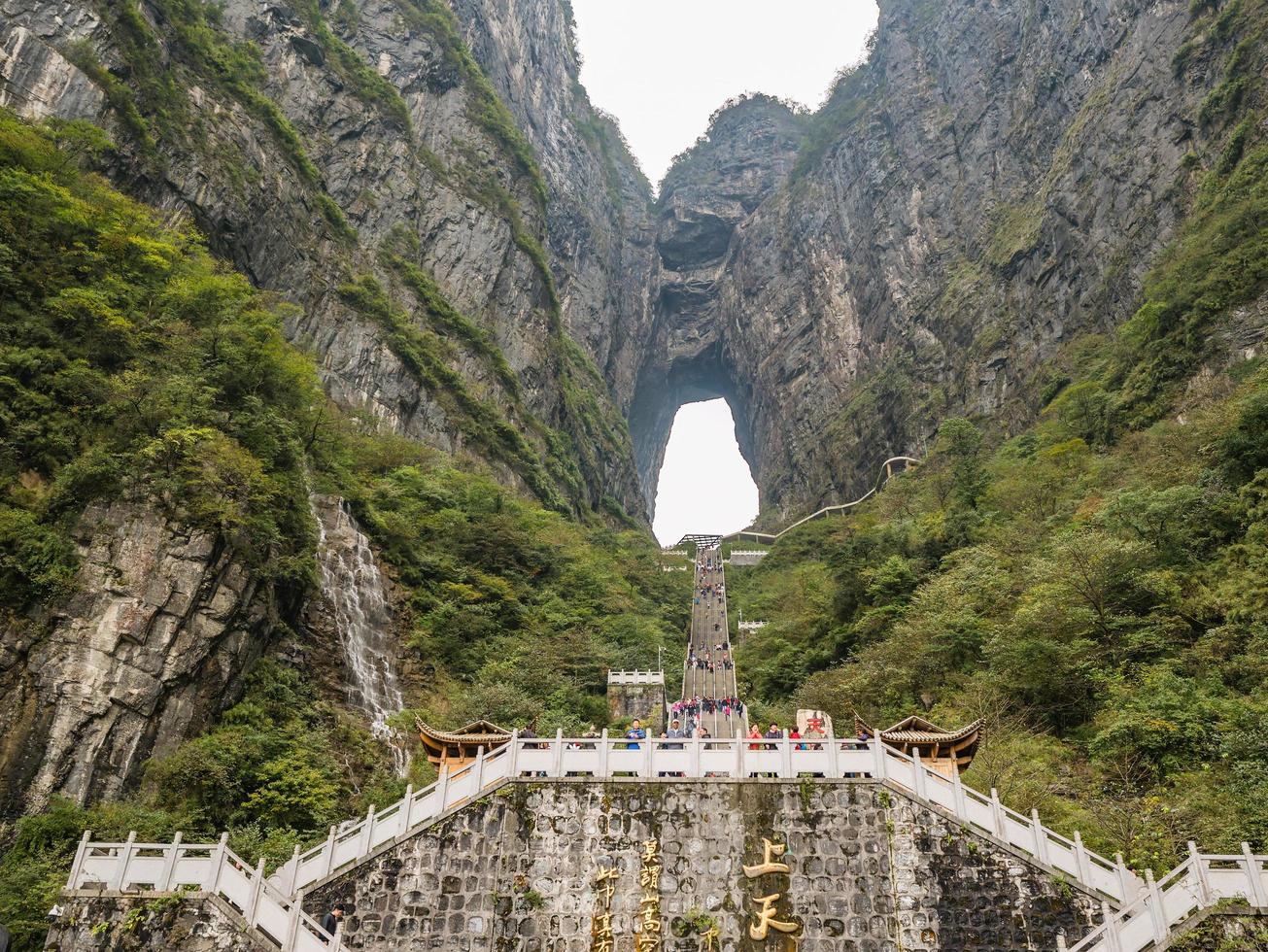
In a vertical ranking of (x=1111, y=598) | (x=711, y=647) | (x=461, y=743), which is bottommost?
(x=461, y=743)

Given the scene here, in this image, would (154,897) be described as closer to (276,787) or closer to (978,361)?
(276,787)

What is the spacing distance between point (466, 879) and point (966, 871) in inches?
249

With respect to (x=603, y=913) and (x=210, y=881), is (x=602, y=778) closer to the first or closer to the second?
(x=603, y=913)

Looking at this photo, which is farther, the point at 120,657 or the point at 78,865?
the point at 120,657

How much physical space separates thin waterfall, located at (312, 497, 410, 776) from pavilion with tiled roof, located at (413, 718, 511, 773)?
→ 575 centimetres

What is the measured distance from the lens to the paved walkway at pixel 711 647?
22.2m

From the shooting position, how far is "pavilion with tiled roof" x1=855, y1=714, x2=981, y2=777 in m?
11.3

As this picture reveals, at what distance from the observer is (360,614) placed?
20875 mm

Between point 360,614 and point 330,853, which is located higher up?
point 360,614

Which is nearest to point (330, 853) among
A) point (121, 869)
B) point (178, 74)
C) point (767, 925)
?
point (121, 869)

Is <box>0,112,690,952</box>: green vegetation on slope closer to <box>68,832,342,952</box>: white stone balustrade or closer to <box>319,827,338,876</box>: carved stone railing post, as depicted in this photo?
<box>68,832,342,952</box>: white stone balustrade

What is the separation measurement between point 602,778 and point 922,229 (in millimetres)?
57643

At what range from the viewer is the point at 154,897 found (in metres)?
9.71

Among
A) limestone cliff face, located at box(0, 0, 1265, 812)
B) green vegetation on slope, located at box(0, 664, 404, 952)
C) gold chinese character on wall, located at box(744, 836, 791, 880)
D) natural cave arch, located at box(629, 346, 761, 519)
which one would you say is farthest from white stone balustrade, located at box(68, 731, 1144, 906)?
natural cave arch, located at box(629, 346, 761, 519)
